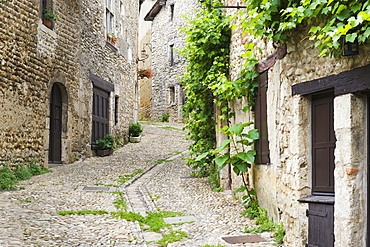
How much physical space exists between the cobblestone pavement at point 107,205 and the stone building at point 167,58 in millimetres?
12483

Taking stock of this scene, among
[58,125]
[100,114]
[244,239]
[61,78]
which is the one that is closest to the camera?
[244,239]

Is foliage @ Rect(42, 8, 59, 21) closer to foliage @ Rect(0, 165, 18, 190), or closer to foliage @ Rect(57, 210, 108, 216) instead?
foliage @ Rect(0, 165, 18, 190)

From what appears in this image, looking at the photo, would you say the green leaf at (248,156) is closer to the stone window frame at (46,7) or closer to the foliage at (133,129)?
the stone window frame at (46,7)

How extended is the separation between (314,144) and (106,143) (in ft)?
30.4

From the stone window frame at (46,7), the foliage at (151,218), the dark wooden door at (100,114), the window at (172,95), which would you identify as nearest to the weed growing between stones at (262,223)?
the foliage at (151,218)

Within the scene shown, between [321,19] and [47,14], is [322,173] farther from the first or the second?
[47,14]

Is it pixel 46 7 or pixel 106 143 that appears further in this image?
pixel 106 143

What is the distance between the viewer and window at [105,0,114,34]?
43.7ft

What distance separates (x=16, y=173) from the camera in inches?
298

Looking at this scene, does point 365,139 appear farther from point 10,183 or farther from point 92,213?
point 10,183

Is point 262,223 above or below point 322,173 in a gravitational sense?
below

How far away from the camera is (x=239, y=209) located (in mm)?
5520

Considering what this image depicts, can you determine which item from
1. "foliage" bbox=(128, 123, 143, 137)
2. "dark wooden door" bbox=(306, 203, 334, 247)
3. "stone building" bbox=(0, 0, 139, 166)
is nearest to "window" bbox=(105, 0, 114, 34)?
"stone building" bbox=(0, 0, 139, 166)

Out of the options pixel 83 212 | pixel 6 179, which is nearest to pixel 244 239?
pixel 83 212
